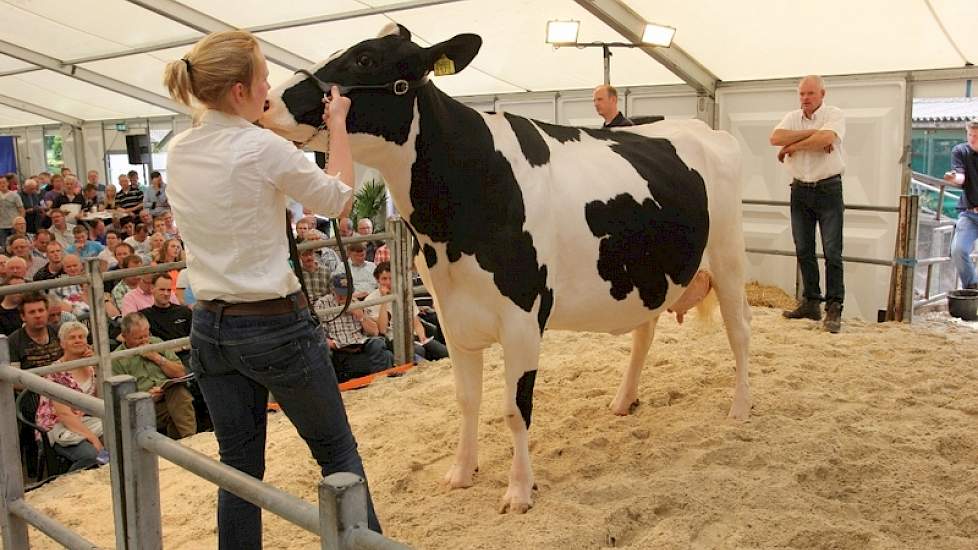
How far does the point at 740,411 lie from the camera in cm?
399

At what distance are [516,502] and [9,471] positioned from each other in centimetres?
169

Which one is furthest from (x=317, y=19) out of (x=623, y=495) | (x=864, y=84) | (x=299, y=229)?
(x=623, y=495)

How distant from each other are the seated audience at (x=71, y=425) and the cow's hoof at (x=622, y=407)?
2511 mm

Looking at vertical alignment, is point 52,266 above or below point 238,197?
below

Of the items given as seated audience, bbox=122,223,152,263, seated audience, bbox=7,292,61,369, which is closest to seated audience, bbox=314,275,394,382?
seated audience, bbox=7,292,61,369

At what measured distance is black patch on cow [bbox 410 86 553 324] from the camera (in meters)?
2.89

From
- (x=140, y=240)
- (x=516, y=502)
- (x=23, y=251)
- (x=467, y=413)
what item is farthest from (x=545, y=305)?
(x=140, y=240)

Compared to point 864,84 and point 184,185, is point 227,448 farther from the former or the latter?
point 864,84

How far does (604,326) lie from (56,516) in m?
2.40

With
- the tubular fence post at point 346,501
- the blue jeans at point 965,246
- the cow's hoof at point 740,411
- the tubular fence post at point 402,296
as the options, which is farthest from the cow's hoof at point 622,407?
the blue jeans at point 965,246

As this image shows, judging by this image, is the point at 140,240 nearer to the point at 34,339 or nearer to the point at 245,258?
the point at 34,339

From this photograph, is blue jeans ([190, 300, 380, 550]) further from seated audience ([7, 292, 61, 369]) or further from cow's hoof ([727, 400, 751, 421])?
seated audience ([7, 292, 61, 369])

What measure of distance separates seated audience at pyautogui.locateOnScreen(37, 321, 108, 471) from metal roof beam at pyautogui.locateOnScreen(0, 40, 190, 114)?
24.0ft

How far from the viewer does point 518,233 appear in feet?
9.82
